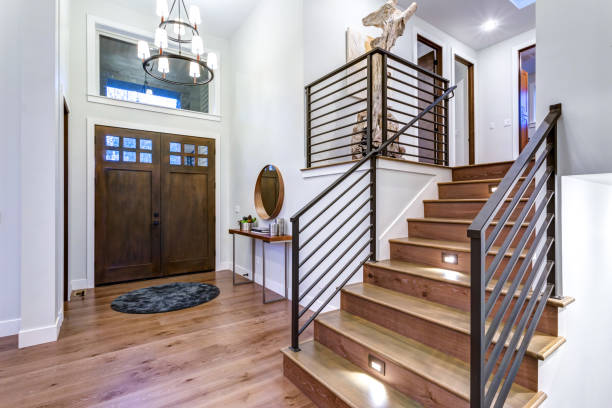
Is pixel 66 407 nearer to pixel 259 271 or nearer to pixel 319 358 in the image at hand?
pixel 319 358

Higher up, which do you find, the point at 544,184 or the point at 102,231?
the point at 544,184

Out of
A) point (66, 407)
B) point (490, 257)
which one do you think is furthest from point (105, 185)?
point (490, 257)

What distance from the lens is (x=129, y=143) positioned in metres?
4.52

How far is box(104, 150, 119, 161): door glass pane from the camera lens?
4.35 metres

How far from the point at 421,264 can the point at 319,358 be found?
3.66 ft

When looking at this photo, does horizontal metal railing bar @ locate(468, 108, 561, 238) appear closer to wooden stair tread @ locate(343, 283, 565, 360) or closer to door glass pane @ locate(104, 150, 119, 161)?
wooden stair tread @ locate(343, 283, 565, 360)

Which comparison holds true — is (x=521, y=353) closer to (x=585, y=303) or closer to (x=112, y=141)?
(x=585, y=303)

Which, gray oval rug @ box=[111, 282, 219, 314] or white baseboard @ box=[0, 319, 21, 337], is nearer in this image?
white baseboard @ box=[0, 319, 21, 337]

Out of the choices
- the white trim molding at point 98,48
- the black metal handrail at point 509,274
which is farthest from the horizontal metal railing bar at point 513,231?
the white trim molding at point 98,48

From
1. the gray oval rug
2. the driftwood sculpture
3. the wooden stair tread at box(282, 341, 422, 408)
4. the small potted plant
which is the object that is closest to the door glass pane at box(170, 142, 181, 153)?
the small potted plant

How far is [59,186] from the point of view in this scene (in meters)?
2.85

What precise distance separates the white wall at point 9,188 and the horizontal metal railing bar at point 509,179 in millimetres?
3643

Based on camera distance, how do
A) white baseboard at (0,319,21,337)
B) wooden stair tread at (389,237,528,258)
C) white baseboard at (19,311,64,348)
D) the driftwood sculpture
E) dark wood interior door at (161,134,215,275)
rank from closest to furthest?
wooden stair tread at (389,237,528,258) → white baseboard at (19,311,64,348) → white baseboard at (0,319,21,337) → the driftwood sculpture → dark wood interior door at (161,134,215,275)

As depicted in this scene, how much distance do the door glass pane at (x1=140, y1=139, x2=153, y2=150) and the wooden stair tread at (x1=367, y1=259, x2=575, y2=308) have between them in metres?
3.85
